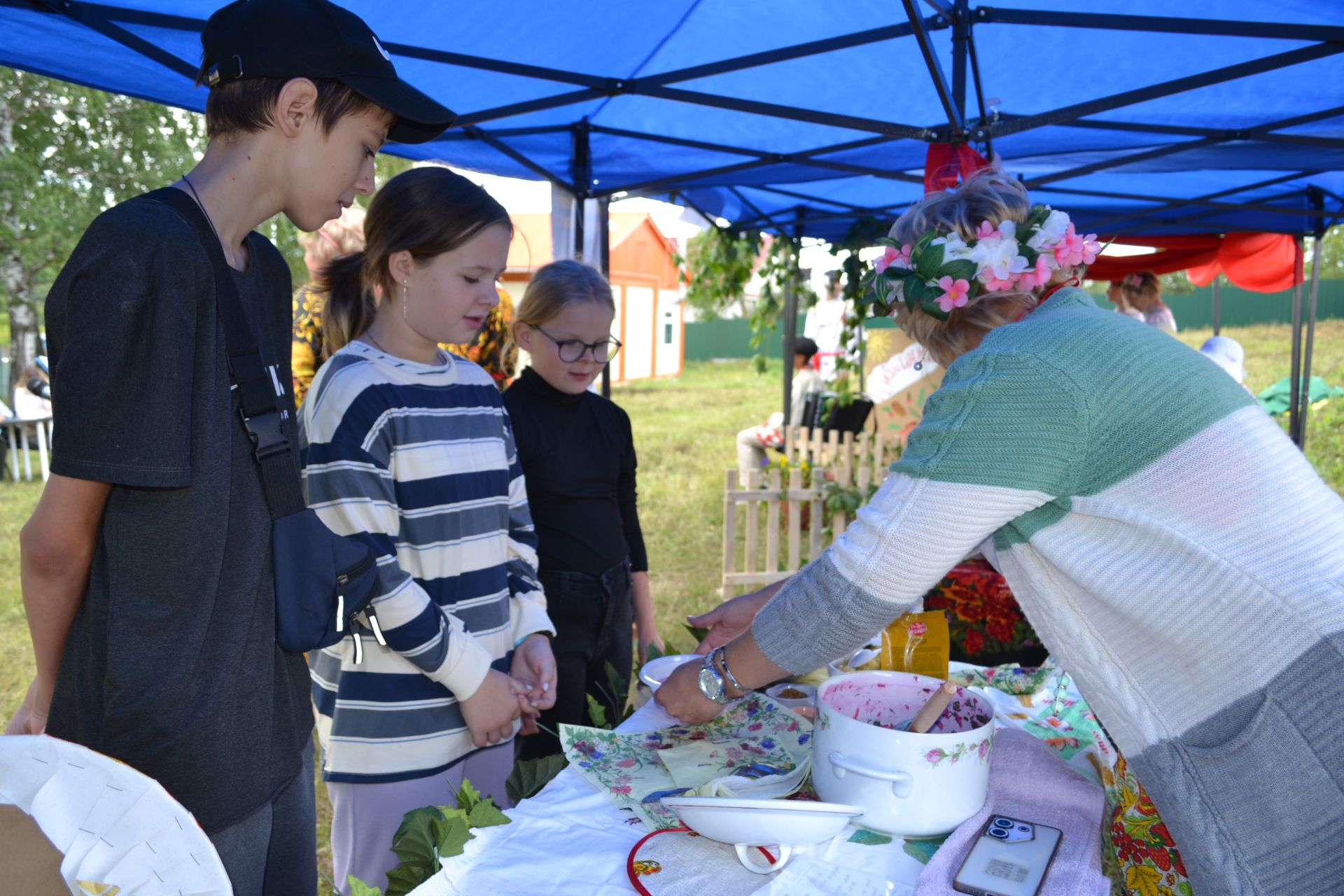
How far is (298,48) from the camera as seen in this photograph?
115 cm

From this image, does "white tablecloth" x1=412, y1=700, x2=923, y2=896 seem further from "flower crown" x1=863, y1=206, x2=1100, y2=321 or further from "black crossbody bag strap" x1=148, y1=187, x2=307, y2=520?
"flower crown" x1=863, y1=206, x2=1100, y2=321

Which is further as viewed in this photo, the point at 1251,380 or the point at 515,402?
the point at 1251,380

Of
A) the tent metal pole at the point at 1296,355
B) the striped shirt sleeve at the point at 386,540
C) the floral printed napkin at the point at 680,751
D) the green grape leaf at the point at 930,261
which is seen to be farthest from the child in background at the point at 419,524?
the tent metal pole at the point at 1296,355

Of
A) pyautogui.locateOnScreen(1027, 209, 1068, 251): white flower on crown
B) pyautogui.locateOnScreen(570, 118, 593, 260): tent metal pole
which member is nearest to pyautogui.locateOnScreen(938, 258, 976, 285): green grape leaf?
pyautogui.locateOnScreen(1027, 209, 1068, 251): white flower on crown

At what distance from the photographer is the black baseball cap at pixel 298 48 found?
1.15 metres

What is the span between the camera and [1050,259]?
1.31 metres

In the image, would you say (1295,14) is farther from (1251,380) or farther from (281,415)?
(1251,380)

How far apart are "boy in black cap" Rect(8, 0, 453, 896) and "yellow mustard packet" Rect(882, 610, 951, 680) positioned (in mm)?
907

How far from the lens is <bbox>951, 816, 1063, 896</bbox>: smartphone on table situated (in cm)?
98

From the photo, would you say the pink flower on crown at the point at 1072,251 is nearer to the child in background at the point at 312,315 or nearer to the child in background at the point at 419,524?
the child in background at the point at 419,524

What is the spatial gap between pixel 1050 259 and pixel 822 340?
8033 millimetres

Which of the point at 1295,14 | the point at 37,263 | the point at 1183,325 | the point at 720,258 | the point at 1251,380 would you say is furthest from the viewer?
the point at 1183,325

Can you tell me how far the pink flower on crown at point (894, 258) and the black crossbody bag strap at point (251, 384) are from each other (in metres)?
0.88

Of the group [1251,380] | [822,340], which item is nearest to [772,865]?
[822,340]
